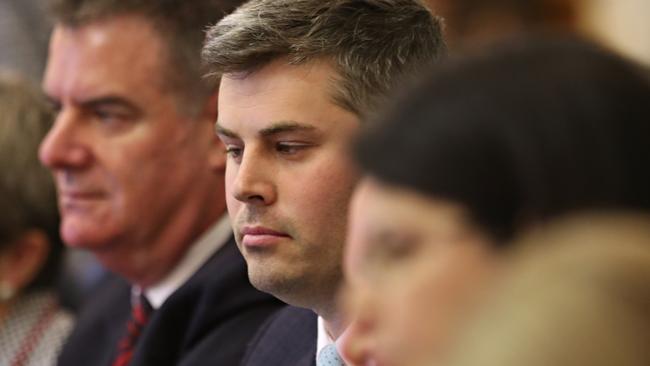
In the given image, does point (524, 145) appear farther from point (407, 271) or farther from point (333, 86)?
point (333, 86)

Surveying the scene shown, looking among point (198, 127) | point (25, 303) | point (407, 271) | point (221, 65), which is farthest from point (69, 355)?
point (407, 271)

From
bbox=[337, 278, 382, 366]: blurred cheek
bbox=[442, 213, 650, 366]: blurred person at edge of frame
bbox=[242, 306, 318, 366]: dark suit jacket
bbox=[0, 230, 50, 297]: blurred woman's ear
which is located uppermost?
bbox=[442, 213, 650, 366]: blurred person at edge of frame

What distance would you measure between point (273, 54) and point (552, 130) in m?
0.77

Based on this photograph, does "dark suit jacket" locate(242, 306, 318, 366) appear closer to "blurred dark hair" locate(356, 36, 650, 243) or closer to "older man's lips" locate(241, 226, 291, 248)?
"older man's lips" locate(241, 226, 291, 248)

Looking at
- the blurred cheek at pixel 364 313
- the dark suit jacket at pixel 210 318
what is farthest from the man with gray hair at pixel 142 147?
the blurred cheek at pixel 364 313

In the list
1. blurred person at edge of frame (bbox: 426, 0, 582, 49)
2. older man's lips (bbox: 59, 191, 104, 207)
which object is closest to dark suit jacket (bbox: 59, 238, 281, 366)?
older man's lips (bbox: 59, 191, 104, 207)

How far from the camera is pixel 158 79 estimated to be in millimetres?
2234

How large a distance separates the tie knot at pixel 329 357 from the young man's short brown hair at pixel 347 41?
288mm

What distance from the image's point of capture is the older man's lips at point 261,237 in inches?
56.2

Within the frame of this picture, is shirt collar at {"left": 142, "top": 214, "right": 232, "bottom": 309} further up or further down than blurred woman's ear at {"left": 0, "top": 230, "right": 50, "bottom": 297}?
further up

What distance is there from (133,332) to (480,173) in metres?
1.60

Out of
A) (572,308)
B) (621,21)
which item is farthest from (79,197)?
(621,21)

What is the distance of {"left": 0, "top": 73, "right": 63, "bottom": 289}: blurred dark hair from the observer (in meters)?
2.52

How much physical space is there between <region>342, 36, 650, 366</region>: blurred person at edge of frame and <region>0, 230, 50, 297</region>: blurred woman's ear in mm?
1874
